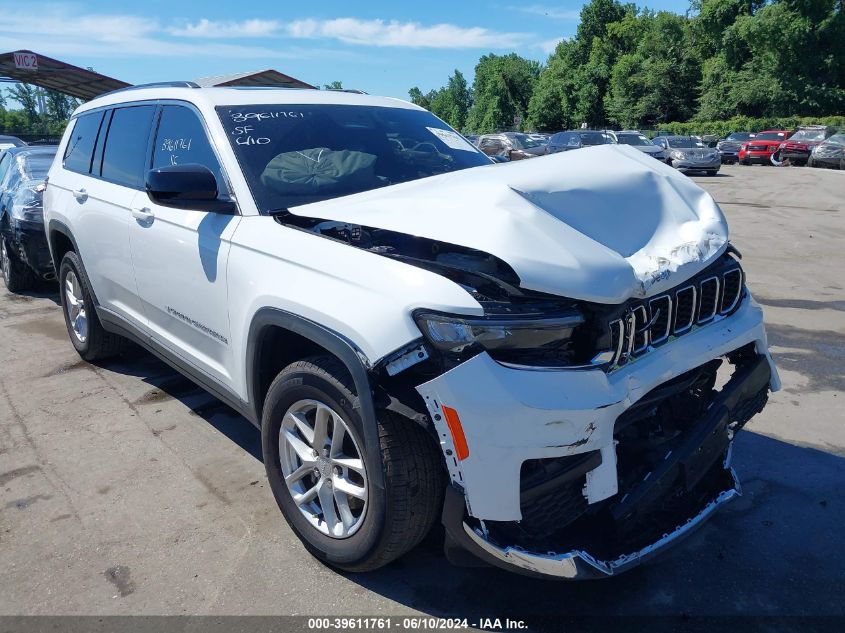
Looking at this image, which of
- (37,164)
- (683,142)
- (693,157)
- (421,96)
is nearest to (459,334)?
(37,164)

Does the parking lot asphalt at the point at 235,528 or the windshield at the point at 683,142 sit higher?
the parking lot asphalt at the point at 235,528

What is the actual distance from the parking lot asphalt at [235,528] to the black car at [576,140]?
19889 mm

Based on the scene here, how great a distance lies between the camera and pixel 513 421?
2.17 m

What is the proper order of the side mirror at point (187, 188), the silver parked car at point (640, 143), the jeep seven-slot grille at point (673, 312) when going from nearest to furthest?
the jeep seven-slot grille at point (673, 312), the side mirror at point (187, 188), the silver parked car at point (640, 143)

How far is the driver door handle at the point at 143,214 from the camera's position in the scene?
3.87 metres

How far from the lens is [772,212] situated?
14195 millimetres

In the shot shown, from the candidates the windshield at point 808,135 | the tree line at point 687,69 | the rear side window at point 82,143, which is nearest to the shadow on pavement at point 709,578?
the rear side window at point 82,143

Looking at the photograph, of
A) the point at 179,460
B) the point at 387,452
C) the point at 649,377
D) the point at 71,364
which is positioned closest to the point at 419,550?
the point at 387,452

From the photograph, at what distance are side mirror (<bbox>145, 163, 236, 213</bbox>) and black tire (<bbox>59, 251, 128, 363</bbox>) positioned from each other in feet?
6.78

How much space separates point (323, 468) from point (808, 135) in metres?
35.2

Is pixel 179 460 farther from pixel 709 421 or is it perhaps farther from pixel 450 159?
pixel 709 421

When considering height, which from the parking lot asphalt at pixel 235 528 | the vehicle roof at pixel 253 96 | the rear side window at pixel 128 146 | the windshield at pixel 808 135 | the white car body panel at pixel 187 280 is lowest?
the windshield at pixel 808 135

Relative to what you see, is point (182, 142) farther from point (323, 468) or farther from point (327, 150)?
point (323, 468)

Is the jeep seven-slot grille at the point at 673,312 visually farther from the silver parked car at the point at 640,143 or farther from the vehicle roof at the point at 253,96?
the silver parked car at the point at 640,143
